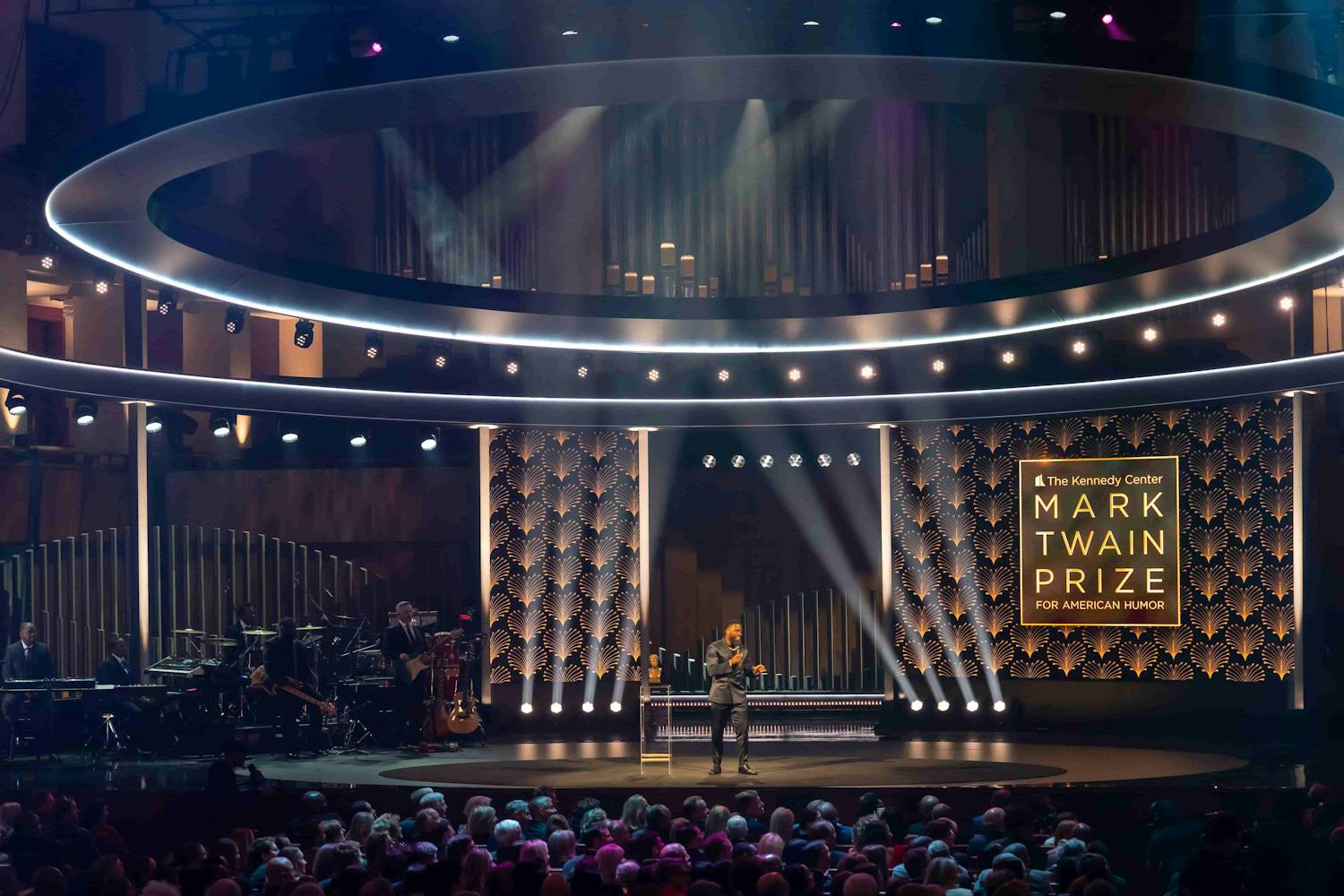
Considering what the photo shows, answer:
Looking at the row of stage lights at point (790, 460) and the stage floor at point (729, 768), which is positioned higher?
the row of stage lights at point (790, 460)

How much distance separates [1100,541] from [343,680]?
7.05 m

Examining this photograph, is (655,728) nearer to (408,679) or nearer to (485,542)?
(408,679)

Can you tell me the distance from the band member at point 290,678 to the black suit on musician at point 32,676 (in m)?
1.76

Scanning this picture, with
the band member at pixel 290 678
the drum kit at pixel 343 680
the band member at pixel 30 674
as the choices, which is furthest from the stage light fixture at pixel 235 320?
the band member at pixel 30 674

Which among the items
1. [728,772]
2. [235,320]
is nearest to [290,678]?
[235,320]

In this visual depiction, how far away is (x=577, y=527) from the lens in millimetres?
15844

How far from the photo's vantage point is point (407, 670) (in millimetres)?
13867

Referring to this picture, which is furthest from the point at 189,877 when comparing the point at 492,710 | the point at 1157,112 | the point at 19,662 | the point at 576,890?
the point at 492,710

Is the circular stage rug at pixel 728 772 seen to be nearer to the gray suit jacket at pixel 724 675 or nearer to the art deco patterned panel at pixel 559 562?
the gray suit jacket at pixel 724 675

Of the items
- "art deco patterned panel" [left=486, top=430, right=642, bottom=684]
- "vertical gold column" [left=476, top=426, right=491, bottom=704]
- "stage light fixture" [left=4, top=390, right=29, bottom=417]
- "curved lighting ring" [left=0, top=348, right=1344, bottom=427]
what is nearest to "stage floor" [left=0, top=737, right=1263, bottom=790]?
"vertical gold column" [left=476, top=426, right=491, bottom=704]

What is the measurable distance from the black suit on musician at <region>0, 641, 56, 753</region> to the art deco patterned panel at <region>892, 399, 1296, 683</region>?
25.5 ft

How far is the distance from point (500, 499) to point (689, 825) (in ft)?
29.4

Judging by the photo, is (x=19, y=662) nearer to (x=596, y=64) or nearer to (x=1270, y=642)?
(x=596, y=64)

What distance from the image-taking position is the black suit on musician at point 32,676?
12891mm
